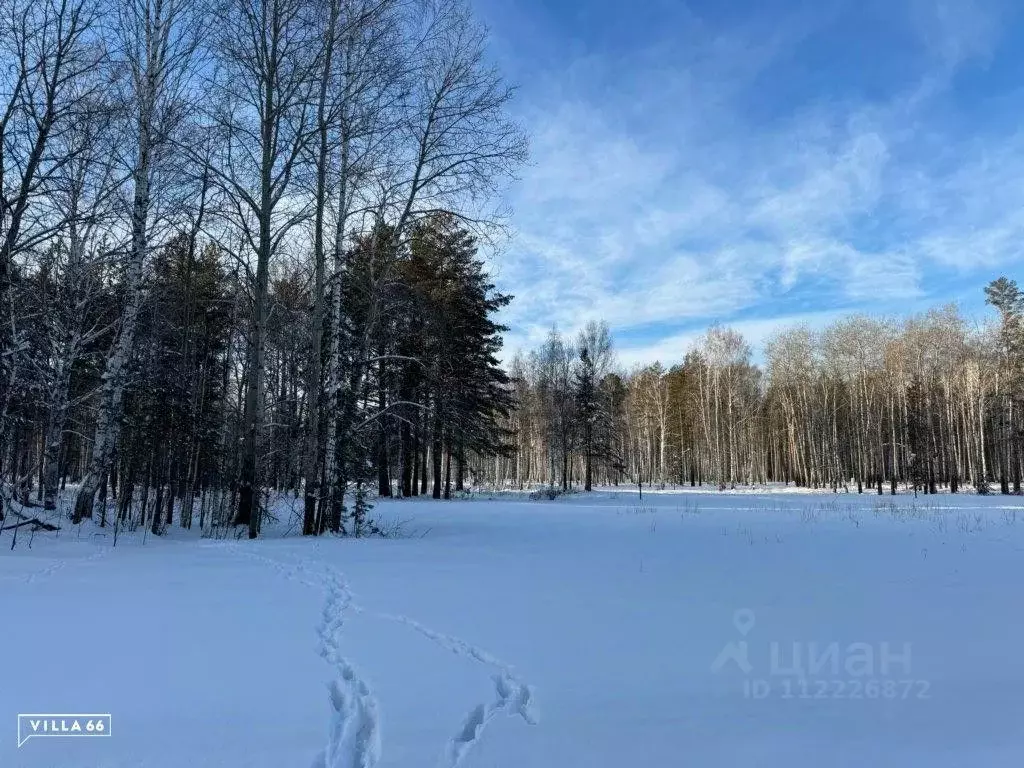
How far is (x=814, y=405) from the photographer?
38.3m

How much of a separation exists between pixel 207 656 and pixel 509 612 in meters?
2.16

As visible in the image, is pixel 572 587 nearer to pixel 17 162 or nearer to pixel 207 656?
pixel 207 656

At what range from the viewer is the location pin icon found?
13.7 ft

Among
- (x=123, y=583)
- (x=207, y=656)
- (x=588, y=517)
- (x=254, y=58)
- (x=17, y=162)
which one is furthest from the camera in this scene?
(x=588, y=517)

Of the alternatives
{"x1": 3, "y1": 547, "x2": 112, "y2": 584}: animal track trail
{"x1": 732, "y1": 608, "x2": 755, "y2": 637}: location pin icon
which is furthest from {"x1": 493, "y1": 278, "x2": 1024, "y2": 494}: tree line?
{"x1": 732, "y1": 608, "x2": 755, "y2": 637}: location pin icon

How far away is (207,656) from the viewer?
135 inches

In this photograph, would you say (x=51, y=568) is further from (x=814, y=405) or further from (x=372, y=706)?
(x=814, y=405)

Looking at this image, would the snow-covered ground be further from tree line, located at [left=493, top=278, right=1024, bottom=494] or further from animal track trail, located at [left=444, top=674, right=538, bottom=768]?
tree line, located at [left=493, top=278, right=1024, bottom=494]

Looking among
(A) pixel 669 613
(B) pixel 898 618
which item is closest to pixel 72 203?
(A) pixel 669 613

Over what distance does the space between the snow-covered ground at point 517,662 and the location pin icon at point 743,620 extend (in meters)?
0.04

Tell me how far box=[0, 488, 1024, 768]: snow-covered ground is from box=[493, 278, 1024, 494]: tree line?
26469 mm

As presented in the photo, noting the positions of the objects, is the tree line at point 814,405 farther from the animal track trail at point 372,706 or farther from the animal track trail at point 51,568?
the animal track trail at point 372,706

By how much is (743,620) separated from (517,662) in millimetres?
1967

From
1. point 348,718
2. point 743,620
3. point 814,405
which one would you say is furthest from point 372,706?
point 814,405
